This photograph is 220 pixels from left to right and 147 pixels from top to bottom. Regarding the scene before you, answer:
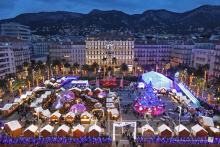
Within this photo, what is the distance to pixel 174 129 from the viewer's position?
2917 cm

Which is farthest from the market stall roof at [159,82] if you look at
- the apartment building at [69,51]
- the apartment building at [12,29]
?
the apartment building at [12,29]

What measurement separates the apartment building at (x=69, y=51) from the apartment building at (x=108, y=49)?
3.19 m

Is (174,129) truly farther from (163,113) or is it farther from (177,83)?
(177,83)

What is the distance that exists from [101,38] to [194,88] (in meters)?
47.1

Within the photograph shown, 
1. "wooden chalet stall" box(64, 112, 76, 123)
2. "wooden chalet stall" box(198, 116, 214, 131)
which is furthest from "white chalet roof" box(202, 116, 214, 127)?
"wooden chalet stall" box(64, 112, 76, 123)

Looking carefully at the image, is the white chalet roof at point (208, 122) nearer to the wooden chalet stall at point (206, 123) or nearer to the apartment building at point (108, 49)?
the wooden chalet stall at point (206, 123)

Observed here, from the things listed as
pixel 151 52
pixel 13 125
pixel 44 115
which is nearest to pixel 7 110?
pixel 44 115

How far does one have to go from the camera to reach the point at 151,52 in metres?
87.4

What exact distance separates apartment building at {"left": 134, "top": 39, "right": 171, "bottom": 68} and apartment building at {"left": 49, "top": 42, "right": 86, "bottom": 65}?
2597 cm

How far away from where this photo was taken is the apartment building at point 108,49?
84438 mm

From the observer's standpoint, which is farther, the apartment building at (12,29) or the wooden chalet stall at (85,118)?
the apartment building at (12,29)

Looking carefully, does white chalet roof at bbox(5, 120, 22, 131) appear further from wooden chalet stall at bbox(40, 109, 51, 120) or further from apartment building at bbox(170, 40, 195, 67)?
apartment building at bbox(170, 40, 195, 67)

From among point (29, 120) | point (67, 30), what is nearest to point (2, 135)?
point (29, 120)

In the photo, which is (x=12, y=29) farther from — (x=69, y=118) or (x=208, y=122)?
(x=208, y=122)
